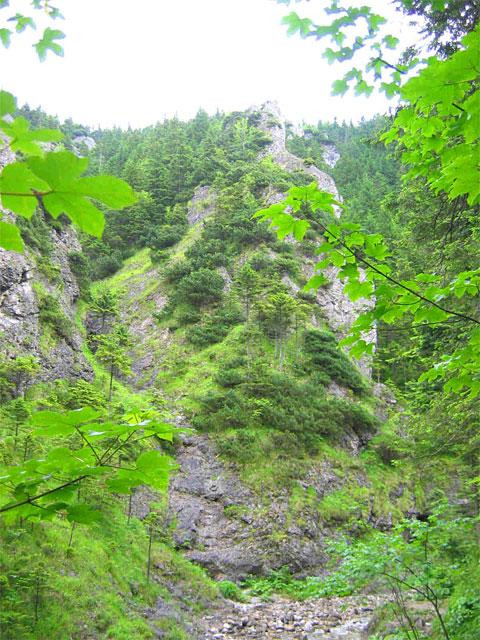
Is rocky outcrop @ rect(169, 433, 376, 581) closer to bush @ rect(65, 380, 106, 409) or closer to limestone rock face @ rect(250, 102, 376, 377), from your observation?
bush @ rect(65, 380, 106, 409)

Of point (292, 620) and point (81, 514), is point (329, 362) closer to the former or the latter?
point (292, 620)

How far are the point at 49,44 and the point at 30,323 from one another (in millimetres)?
13322

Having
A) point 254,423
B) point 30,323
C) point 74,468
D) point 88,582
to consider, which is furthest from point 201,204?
point 74,468

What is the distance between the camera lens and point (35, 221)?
17484 millimetres

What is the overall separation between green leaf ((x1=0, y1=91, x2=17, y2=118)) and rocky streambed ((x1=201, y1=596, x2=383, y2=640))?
8.21 meters

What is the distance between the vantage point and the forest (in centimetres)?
131

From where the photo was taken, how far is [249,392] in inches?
640

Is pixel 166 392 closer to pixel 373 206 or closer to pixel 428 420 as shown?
pixel 428 420

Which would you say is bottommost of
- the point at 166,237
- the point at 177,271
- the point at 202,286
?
the point at 202,286

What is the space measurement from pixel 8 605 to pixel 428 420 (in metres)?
6.28

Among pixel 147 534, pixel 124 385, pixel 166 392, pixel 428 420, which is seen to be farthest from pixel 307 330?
pixel 428 420

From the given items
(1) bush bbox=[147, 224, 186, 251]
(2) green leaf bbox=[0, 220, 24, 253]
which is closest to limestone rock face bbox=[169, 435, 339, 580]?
(2) green leaf bbox=[0, 220, 24, 253]

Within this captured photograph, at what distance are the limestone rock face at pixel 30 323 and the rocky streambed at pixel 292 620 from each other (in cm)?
838

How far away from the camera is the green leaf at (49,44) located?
1.97 metres
